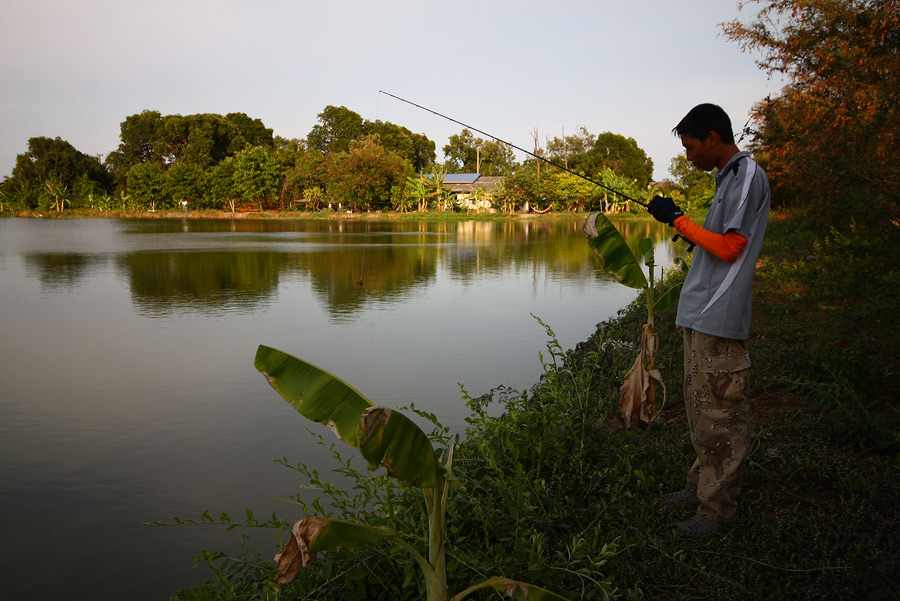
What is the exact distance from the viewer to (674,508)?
309 cm

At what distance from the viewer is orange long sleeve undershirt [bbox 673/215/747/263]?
2.62m

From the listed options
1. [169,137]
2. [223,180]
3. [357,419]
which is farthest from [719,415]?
[169,137]

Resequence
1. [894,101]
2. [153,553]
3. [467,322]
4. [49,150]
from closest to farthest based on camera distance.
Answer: [153,553], [894,101], [467,322], [49,150]

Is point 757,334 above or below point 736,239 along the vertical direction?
below

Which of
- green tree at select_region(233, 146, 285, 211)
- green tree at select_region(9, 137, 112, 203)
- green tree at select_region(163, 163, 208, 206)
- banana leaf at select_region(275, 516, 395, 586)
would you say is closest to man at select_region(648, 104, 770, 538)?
banana leaf at select_region(275, 516, 395, 586)

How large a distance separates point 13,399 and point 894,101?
7.81 metres

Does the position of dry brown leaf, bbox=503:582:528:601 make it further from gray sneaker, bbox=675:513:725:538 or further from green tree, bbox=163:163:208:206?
green tree, bbox=163:163:208:206

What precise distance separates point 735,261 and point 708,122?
633mm

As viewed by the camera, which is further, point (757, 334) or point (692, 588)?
point (757, 334)

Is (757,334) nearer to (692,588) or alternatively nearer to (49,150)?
(692,588)

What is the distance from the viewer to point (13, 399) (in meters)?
6.23

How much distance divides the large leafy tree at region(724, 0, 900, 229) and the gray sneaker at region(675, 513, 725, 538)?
2409 mm

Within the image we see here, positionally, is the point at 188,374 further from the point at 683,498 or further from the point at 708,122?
the point at 708,122

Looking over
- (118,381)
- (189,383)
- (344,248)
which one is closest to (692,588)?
(189,383)
